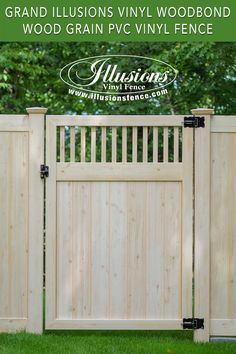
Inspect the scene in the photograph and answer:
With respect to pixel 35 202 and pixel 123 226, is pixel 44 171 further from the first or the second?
pixel 123 226

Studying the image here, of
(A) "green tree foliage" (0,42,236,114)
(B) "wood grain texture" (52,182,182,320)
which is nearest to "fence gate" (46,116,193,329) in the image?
(B) "wood grain texture" (52,182,182,320)

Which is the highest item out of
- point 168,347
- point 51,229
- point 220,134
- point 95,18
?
point 95,18

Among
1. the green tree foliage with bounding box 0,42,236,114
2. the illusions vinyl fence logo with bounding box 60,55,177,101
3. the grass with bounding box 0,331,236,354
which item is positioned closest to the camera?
the grass with bounding box 0,331,236,354

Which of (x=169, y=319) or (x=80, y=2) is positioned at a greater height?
(x=80, y=2)

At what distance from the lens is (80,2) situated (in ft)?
22.0

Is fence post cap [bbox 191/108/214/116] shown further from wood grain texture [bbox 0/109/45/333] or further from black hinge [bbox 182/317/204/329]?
black hinge [bbox 182/317/204/329]

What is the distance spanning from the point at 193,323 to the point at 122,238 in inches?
31.0

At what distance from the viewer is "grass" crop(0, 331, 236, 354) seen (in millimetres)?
4535

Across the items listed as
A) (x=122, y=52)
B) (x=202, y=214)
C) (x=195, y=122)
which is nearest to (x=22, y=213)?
(x=202, y=214)

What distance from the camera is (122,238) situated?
4902mm

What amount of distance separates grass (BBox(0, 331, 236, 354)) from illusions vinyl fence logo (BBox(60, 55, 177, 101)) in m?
3.92

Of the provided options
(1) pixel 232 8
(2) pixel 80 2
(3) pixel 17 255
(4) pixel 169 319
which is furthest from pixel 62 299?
(1) pixel 232 8

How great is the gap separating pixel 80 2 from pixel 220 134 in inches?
99.8

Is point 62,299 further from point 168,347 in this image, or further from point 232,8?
point 232,8
